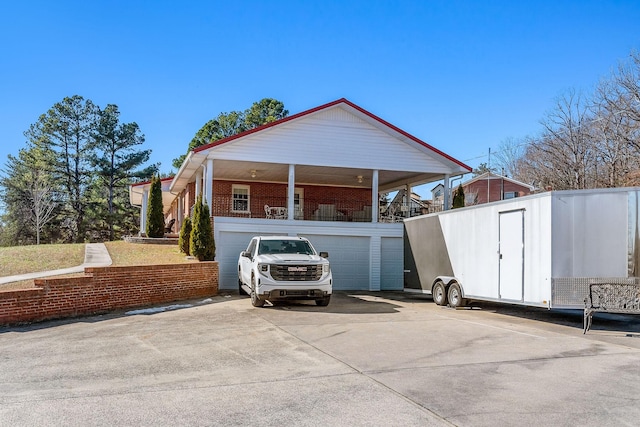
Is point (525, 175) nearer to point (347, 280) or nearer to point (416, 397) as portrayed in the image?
point (347, 280)

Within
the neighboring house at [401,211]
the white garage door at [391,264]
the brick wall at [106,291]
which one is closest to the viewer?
the brick wall at [106,291]

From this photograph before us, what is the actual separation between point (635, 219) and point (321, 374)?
24.9 ft

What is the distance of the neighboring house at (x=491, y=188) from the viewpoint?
42119 mm

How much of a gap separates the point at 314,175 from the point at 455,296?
11.3 metres

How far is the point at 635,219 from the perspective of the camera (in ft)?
34.2

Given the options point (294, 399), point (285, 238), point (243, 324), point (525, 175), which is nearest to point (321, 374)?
point (294, 399)

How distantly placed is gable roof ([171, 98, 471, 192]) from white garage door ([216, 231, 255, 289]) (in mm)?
3015

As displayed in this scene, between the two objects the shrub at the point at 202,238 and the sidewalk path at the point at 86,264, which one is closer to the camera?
the sidewalk path at the point at 86,264

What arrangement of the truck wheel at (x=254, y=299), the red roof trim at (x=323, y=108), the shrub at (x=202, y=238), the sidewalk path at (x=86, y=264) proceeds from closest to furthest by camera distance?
the truck wheel at (x=254, y=299)
the sidewalk path at (x=86, y=264)
the shrub at (x=202, y=238)
the red roof trim at (x=323, y=108)

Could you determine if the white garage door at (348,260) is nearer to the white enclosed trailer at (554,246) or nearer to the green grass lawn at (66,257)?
the green grass lawn at (66,257)

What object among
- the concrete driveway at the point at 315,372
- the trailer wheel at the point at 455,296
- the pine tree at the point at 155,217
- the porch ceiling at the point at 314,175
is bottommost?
the concrete driveway at the point at 315,372

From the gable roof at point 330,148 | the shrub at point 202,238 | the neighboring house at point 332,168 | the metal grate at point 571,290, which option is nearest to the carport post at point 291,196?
the neighboring house at point 332,168

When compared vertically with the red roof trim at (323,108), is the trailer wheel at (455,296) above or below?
below

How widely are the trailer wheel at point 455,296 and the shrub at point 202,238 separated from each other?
8293 millimetres
